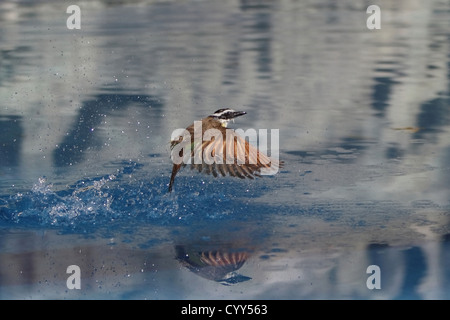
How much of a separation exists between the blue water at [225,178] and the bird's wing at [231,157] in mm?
361

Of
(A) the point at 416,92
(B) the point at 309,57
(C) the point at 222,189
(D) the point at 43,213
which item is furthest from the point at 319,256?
(B) the point at 309,57

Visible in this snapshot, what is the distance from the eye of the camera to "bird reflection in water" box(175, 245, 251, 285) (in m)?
5.08

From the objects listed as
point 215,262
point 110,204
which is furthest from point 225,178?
point 215,262

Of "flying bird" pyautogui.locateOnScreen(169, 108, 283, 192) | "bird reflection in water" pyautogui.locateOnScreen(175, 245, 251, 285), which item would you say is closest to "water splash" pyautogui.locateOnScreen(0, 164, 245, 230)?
"flying bird" pyautogui.locateOnScreen(169, 108, 283, 192)

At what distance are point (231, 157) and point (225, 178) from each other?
110cm

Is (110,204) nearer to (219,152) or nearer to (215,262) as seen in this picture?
(219,152)

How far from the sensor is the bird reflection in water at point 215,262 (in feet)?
16.7

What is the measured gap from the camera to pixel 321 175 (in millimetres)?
Result: 6906

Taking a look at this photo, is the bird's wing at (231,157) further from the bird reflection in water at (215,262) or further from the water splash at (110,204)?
the bird reflection in water at (215,262)

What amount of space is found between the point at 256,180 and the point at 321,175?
473mm

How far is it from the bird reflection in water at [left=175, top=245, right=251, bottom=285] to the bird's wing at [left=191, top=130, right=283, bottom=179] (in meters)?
0.56

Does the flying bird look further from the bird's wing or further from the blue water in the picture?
the blue water

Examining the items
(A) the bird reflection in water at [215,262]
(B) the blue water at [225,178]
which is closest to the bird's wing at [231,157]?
(B) the blue water at [225,178]

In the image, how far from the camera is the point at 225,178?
692 centimetres
